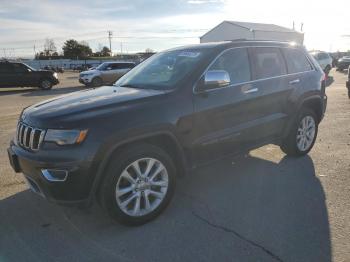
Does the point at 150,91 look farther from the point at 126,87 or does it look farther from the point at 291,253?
the point at 291,253

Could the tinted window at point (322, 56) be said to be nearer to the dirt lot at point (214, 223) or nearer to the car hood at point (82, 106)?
the dirt lot at point (214, 223)

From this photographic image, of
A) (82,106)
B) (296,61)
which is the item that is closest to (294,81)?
(296,61)

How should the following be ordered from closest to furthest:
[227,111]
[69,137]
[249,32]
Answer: [69,137] → [227,111] → [249,32]

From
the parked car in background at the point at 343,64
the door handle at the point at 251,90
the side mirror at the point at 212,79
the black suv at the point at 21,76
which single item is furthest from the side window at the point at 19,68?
the parked car in background at the point at 343,64

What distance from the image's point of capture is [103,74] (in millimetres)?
22672

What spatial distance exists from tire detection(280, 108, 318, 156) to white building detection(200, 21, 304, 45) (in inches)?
1193

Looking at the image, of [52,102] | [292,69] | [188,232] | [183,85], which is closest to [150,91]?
[183,85]

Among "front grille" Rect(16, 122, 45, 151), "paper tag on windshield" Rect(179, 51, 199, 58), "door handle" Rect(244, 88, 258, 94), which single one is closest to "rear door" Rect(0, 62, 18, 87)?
"paper tag on windshield" Rect(179, 51, 199, 58)

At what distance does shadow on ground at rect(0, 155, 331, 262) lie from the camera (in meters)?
3.28

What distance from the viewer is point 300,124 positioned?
5750mm

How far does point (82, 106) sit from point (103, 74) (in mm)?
19573

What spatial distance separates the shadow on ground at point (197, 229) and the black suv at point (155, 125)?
33cm

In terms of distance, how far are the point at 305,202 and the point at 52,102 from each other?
3.10 m

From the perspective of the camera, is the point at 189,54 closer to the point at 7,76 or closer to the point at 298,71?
the point at 298,71
